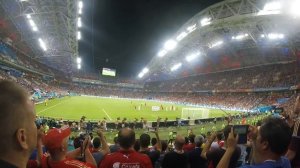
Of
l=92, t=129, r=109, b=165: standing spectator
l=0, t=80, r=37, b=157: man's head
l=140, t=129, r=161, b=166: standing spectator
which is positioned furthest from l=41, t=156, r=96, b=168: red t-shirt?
l=140, t=129, r=161, b=166: standing spectator

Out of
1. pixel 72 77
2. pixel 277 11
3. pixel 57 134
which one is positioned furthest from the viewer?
pixel 72 77

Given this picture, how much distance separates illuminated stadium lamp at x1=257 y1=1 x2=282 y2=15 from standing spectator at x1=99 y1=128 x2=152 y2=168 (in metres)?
31.5

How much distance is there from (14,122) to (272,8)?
114 feet

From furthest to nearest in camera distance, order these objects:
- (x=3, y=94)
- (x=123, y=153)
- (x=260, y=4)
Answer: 1. (x=260, y=4)
2. (x=123, y=153)
3. (x=3, y=94)

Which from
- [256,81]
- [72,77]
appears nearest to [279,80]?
[256,81]

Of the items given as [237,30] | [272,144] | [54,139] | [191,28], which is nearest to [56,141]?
[54,139]

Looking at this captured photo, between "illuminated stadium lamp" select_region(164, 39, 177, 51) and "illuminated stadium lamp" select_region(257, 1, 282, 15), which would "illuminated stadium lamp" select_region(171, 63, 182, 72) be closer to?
"illuminated stadium lamp" select_region(164, 39, 177, 51)

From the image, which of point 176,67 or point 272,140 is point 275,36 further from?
point 176,67

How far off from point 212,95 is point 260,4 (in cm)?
4091

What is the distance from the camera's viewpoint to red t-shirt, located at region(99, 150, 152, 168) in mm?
4586

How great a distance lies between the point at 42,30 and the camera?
166 feet

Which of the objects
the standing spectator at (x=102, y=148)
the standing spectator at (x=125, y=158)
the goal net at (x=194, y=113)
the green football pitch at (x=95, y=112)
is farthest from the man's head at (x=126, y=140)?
the goal net at (x=194, y=113)

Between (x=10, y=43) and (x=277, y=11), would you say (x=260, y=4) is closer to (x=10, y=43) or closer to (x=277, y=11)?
(x=277, y=11)

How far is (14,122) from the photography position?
6.28 feet
